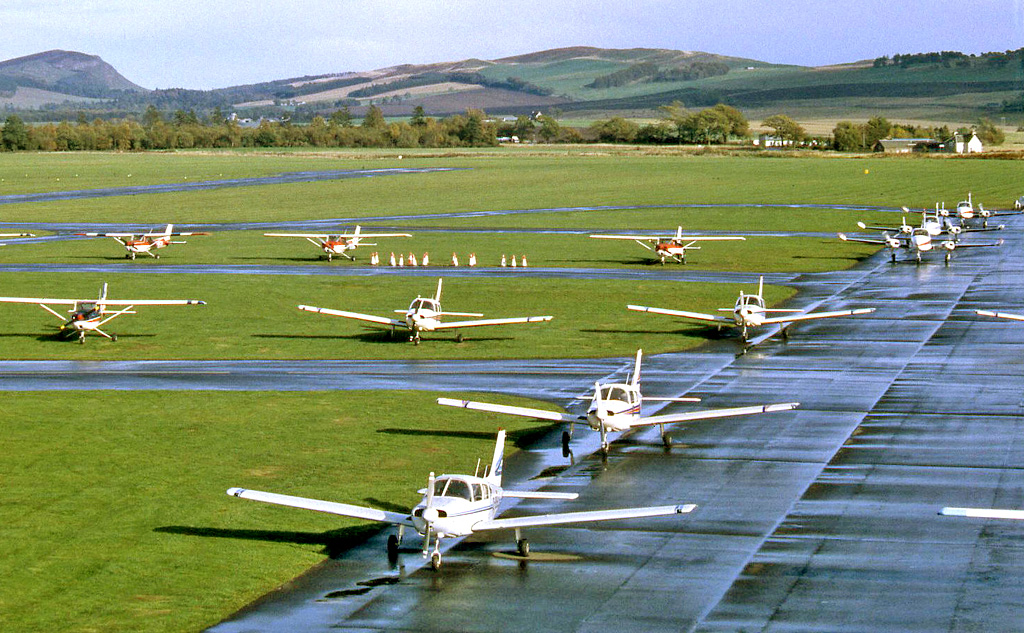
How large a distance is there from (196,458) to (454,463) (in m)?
7.68

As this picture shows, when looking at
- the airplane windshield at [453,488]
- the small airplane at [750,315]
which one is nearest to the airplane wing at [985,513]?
the airplane windshield at [453,488]

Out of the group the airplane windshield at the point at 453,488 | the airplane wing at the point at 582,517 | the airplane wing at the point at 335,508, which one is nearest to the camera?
the airplane wing at the point at 582,517

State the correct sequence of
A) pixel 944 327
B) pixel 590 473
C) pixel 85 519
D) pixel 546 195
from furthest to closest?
pixel 546 195
pixel 944 327
pixel 590 473
pixel 85 519

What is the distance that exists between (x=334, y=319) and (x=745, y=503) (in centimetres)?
3976

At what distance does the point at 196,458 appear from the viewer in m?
40.5

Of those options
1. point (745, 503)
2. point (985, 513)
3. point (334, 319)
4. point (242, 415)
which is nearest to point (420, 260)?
point (334, 319)

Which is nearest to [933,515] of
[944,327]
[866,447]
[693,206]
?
[866,447]

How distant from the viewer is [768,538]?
32.2 m

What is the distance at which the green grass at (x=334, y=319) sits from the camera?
6197cm

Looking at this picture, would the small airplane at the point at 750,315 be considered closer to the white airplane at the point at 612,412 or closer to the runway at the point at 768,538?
the runway at the point at 768,538

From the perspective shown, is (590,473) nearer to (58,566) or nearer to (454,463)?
(454,463)

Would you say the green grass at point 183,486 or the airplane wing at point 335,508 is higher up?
the airplane wing at point 335,508

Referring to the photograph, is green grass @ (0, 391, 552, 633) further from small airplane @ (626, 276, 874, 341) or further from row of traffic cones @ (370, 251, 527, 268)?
row of traffic cones @ (370, 251, 527, 268)

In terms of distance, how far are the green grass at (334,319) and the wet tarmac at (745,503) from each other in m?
3.43
